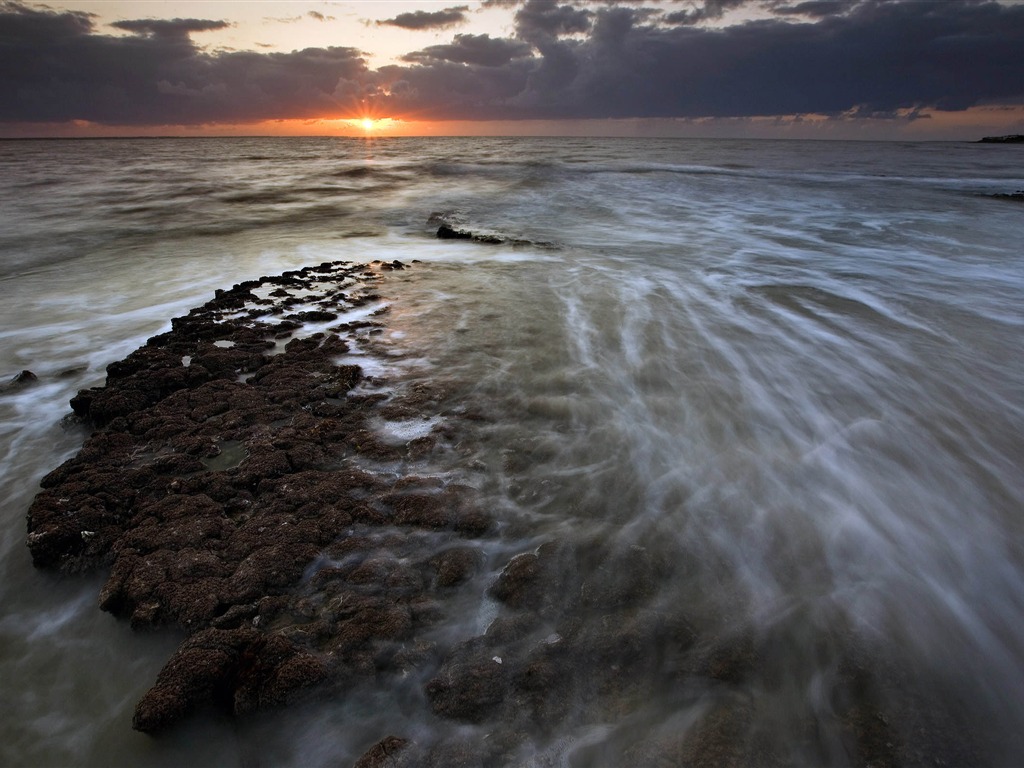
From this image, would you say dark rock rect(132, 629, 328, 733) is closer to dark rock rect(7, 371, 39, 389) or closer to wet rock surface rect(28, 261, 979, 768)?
wet rock surface rect(28, 261, 979, 768)

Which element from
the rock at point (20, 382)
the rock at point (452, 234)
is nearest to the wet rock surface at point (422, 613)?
the rock at point (20, 382)

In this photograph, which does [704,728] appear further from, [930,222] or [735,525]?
[930,222]

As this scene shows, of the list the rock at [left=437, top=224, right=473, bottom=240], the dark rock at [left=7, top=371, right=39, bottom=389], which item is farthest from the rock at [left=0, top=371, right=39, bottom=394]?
the rock at [left=437, top=224, right=473, bottom=240]

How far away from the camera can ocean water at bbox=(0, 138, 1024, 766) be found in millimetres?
2174

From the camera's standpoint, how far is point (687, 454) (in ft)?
12.8

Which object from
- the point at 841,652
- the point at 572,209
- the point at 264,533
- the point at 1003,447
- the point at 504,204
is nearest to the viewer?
the point at 841,652

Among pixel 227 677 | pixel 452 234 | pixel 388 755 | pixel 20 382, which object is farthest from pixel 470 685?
pixel 452 234

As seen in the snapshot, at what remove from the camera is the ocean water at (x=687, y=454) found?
2.17 m

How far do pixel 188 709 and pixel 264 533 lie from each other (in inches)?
36.1

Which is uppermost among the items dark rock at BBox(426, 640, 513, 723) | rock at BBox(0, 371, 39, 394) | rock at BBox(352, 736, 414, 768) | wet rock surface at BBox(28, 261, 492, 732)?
wet rock surface at BBox(28, 261, 492, 732)

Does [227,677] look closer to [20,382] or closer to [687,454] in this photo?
[687,454]

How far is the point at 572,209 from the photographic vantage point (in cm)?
1720

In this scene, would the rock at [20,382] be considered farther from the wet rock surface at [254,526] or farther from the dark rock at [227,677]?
the dark rock at [227,677]

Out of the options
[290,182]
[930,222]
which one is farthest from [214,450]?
[290,182]
